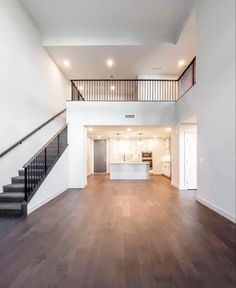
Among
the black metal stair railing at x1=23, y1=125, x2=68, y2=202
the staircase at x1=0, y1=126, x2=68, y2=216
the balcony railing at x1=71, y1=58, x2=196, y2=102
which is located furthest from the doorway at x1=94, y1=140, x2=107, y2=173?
the staircase at x1=0, y1=126, x2=68, y2=216

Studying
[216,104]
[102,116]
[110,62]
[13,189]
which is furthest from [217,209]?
[110,62]

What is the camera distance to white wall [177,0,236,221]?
153 inches

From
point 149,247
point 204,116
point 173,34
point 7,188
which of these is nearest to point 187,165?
point 204,116

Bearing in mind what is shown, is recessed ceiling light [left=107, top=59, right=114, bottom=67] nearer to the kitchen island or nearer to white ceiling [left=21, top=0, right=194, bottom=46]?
white ceiling [left=21, top=0, right=194, bottom=46]

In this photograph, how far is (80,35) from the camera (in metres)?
7.62

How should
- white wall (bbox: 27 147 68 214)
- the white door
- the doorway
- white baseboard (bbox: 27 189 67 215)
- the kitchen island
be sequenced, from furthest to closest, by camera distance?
the doorway → the kitchen island → the white door → white wall (bbox: 27 147 68 214) → white baseboard (bbox: 27 189 67 215)

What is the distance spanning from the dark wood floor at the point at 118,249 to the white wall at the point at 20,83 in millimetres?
2234

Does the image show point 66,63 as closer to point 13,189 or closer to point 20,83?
point 20,83

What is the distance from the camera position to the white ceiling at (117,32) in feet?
21.0

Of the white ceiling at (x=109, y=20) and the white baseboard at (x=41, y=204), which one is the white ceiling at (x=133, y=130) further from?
the white baseboard at (x=41, y=204)

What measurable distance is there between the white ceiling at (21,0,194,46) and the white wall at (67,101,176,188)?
225 centimetres

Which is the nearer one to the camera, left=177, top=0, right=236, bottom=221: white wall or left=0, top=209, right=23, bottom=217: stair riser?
left=177, top=0, right=236, bottom=221: white wall

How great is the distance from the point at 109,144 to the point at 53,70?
20.3 ft

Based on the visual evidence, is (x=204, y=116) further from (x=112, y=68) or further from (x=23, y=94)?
(x=112, y=68)
